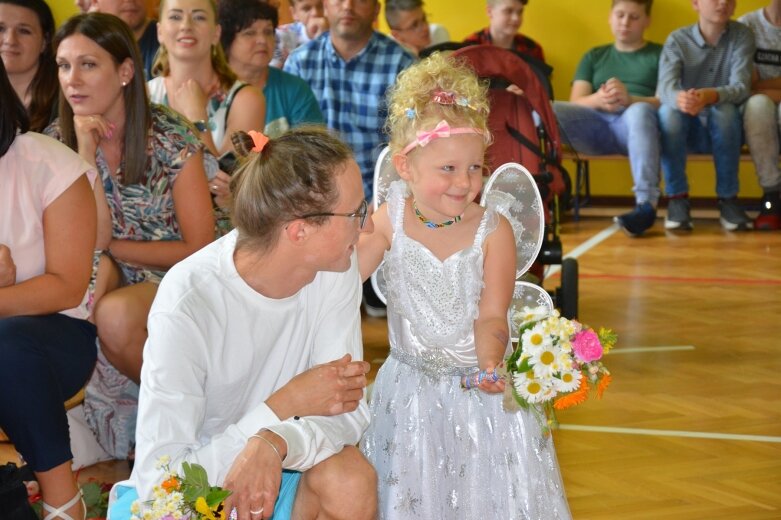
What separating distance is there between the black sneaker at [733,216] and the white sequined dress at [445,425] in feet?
20.1

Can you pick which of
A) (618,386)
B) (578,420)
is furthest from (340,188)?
(618,386)

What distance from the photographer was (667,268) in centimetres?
711

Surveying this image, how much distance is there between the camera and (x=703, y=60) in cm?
902

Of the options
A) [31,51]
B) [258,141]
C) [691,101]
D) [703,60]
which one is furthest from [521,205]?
[703,60]

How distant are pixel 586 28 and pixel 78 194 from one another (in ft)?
25.4

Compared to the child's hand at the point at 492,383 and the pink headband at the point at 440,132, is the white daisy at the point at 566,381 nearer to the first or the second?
the child's hand at the point at 492,383

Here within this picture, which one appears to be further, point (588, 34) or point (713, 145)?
point (588, 34)

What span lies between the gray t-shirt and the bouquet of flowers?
7110 millimetres

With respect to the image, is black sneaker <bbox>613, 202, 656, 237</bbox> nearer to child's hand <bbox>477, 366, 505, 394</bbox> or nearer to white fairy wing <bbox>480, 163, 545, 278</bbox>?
white fairy wing <bbox>480, 163, 545, 278</bbox>

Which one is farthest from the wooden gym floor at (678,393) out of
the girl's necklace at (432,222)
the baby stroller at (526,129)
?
the girl's necklace at (432,222)

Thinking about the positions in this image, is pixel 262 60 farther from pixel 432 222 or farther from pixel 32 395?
pixel 32 395

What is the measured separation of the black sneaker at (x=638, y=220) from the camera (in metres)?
8.46

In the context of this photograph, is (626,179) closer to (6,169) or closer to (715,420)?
(715,420)

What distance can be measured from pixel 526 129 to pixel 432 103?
2290mm
